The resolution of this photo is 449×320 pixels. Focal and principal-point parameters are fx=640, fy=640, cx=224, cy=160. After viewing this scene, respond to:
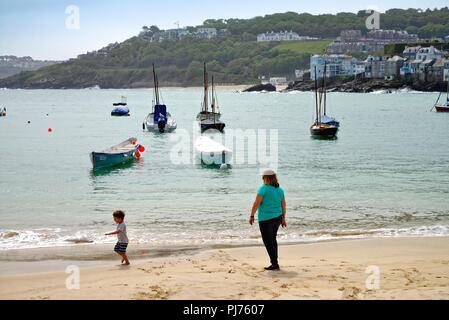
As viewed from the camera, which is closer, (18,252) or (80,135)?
(18,252)

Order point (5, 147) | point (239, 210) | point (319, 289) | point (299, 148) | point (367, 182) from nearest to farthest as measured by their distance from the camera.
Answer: point (319, 289) < point (239, 210) < point (367, 182) < point (299, 148) < point (5, 147)

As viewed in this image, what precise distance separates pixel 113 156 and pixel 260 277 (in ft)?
85.8

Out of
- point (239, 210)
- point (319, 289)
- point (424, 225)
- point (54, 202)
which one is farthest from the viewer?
point (54, 202)

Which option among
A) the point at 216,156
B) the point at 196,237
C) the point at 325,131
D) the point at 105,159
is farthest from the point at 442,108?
the point at 196,237

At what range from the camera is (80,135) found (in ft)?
219

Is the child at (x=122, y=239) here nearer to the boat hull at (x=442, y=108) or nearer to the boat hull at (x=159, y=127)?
the boat hull at (x=159, y=127)

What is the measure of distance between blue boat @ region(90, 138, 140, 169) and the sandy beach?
2188 cm

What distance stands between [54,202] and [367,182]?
44.5 feet

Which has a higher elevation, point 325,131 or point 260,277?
point 260,277

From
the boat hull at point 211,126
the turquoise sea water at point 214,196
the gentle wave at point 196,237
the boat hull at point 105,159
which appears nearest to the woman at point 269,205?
the gentle wave at point 196,237

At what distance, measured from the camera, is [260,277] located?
36.1ft

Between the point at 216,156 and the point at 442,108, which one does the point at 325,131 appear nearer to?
the point at 216,156
